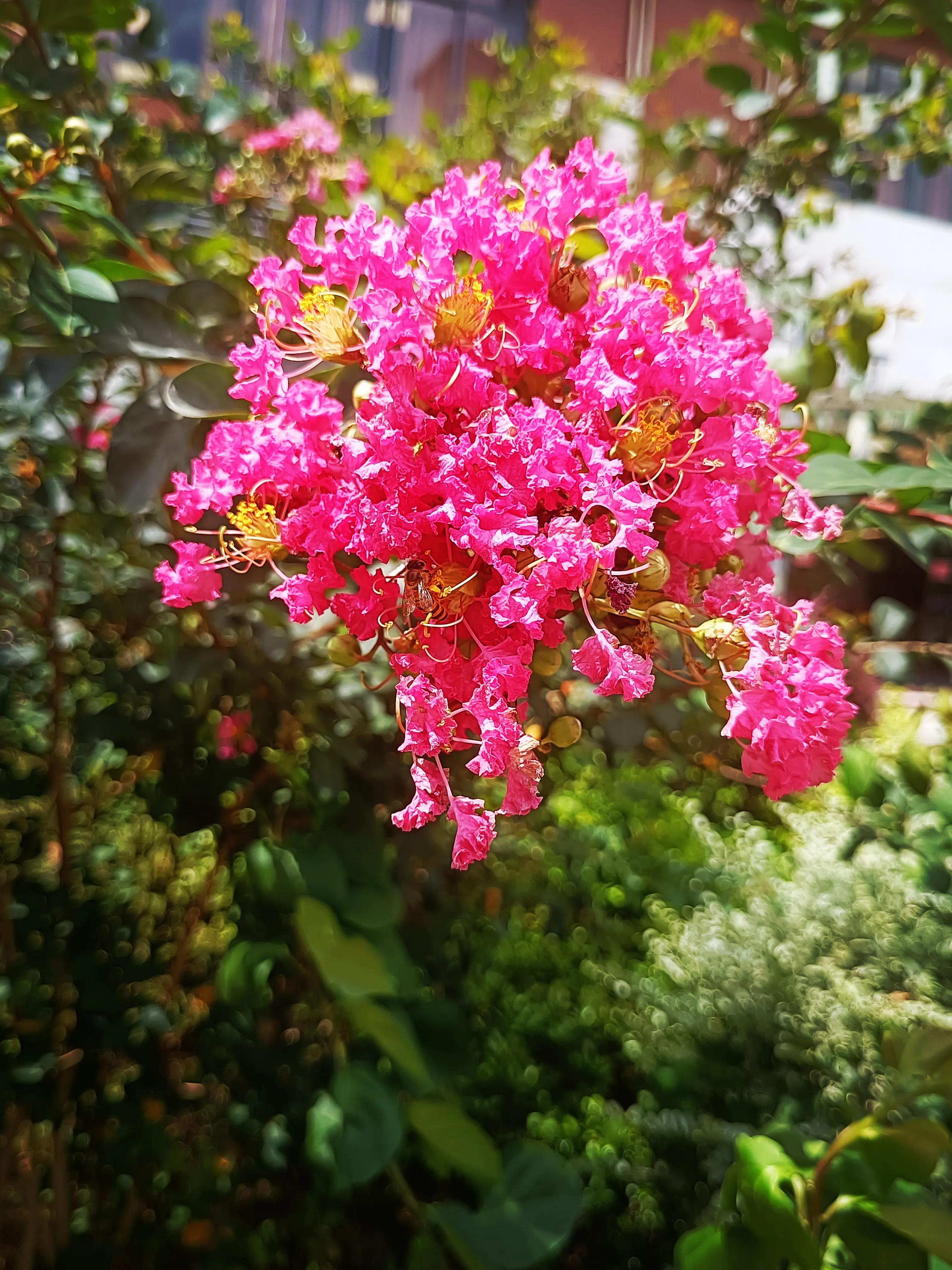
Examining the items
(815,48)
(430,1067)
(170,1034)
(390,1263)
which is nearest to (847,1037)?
(390,1263)

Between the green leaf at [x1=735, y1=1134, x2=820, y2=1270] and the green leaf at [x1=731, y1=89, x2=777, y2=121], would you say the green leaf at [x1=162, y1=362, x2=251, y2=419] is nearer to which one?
the green leaf at [x1=735, y1=1134, x2=820, y2=1270]

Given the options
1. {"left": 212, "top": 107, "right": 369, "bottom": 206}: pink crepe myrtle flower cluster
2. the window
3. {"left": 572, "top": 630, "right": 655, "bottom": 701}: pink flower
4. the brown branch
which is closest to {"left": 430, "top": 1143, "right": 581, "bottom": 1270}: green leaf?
{"left": 572, "top": 630, "right": 655, "bottom": 701}: pink flower

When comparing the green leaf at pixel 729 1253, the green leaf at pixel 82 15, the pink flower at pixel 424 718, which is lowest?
the green leaf at pixel 729 1253

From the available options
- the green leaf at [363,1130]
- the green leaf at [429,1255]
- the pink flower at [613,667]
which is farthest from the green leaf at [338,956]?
the green leaf at [429,1255]

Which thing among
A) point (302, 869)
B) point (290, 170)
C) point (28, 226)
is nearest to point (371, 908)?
point (302, 869)

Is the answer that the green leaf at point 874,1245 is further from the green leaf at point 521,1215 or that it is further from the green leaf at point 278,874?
the green leaf at point 278,874

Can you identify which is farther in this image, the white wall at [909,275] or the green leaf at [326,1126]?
the white wall at [909,275]

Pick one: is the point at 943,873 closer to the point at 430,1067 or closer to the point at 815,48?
the point at 430,1067
